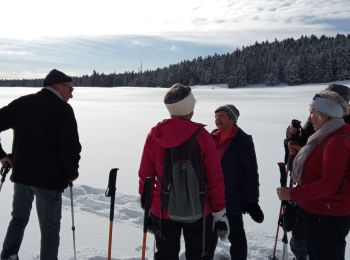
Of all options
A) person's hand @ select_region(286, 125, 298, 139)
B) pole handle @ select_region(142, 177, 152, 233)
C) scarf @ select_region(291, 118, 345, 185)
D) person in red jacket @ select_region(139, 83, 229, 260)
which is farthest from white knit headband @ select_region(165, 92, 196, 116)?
person's hand @ select_region(286, 125, 298, 139)

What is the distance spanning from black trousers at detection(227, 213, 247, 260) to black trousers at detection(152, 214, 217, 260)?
0.85 metres

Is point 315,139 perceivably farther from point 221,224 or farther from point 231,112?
point 231,112

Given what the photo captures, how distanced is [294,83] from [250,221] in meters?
57.9

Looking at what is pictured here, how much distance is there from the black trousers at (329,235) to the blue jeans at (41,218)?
85.1 inches

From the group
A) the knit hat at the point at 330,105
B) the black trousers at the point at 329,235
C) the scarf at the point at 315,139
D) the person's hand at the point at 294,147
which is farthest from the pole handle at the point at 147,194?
the person's hand at the point at 294,147

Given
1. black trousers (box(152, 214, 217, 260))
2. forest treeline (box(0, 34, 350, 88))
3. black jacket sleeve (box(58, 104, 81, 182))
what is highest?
forest treeline (box(0, 34, 350, 88))

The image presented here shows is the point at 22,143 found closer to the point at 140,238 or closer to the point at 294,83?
the point at 140,238

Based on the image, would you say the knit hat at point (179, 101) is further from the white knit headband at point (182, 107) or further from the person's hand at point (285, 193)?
the person's hand at point (285, 193)

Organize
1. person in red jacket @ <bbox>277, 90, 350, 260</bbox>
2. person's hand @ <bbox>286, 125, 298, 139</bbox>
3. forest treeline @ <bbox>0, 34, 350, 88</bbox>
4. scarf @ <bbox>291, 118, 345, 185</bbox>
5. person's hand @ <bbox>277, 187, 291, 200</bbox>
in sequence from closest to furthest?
person in red jacket @ <bbox>277, 90, 350, 260</bbox>, scarf @ <bbox>291, 118, 345, 185</bbox>, person's hand @ <bbox>277, 187, 291, 200</bbox>, person's hand @ <bbox>286, 125, 298, 139</bbox>, forest treeline @ <bbox>0, 34, 350, 88</bbox>

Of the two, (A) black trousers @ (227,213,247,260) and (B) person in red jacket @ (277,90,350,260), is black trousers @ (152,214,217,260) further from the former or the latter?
(A) black trousers @ (227,213,247,260)

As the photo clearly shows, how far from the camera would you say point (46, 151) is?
3.30m

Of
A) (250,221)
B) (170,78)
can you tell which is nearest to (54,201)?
(250,221)

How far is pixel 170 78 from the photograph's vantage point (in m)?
78.3

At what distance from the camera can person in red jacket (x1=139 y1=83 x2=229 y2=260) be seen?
8.82 feet
